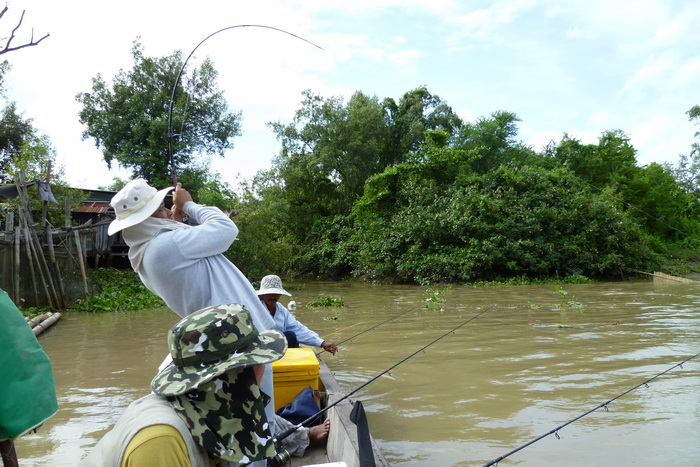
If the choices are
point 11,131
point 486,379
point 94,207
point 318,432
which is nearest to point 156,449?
point 318,432

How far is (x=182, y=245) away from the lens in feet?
8.79

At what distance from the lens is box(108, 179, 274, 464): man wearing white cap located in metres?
2.68

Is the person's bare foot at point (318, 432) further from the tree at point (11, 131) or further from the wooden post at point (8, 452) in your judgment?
the tree at point (11, 131)

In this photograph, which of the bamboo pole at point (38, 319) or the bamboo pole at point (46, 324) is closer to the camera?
the bamboo pole at point (46, 324)

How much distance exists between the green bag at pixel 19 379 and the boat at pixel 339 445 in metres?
1.61

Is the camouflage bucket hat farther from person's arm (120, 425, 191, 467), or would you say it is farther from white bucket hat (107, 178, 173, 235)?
white bucket hat (107, 178, 173, 235)

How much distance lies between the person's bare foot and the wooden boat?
32 millimetres

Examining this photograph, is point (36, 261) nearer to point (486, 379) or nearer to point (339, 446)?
point (486, 379)

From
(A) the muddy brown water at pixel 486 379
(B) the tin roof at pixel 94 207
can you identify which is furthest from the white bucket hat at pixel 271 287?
(B) the tin roof at pixel 94 207

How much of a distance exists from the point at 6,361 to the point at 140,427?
57cm

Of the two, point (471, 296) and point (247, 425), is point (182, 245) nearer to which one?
point (247, 425)

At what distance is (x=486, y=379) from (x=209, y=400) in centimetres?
542

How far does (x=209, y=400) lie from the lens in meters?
1.77

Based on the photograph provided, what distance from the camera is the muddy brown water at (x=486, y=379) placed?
4.70 meters
